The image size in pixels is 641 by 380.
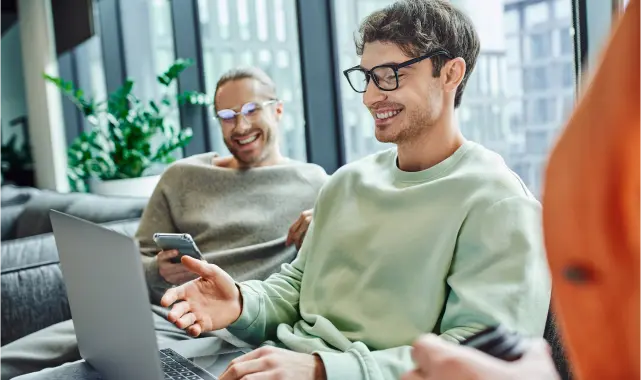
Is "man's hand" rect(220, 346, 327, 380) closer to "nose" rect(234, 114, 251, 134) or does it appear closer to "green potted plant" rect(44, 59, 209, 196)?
"nose" rect(234, 114, 251, 134)

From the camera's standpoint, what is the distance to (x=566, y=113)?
39 cm

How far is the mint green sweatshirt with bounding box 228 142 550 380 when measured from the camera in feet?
3.62

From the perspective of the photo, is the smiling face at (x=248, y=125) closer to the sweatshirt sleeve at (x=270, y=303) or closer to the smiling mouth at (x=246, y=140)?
the smiling mouth at (x=246, y=140)

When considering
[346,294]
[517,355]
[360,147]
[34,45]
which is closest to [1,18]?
[34,45]

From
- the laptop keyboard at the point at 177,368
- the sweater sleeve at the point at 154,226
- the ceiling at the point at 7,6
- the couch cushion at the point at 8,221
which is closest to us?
the laptop keyboard at the point at 177,368

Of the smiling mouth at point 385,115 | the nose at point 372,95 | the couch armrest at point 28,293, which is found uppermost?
the nose at point 372,95

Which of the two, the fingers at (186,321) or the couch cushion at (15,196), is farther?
the couch cushion at (15,196)

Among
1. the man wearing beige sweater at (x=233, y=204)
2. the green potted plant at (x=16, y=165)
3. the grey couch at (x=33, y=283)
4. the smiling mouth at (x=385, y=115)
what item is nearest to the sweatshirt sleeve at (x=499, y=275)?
the smiling mouth at (x=385, y=115)

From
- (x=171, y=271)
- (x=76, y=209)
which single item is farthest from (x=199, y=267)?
(x=76, y=209)

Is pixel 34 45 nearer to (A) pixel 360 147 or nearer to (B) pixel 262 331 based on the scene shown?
(A) pixel 360 147

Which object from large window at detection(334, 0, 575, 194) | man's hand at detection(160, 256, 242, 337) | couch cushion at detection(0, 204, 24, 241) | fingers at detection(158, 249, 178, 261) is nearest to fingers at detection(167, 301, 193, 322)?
man's hand at detection(160, 256, 242, 337)

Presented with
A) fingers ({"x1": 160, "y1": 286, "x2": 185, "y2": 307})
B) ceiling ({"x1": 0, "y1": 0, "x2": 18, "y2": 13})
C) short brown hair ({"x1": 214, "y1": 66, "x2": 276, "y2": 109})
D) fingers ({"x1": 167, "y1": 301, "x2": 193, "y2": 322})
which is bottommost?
fingers ({"x1": 167, "y1": 301, "x2": 193, "y2": 322})

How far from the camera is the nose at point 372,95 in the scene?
1.36m

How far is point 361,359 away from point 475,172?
16.8 inches
